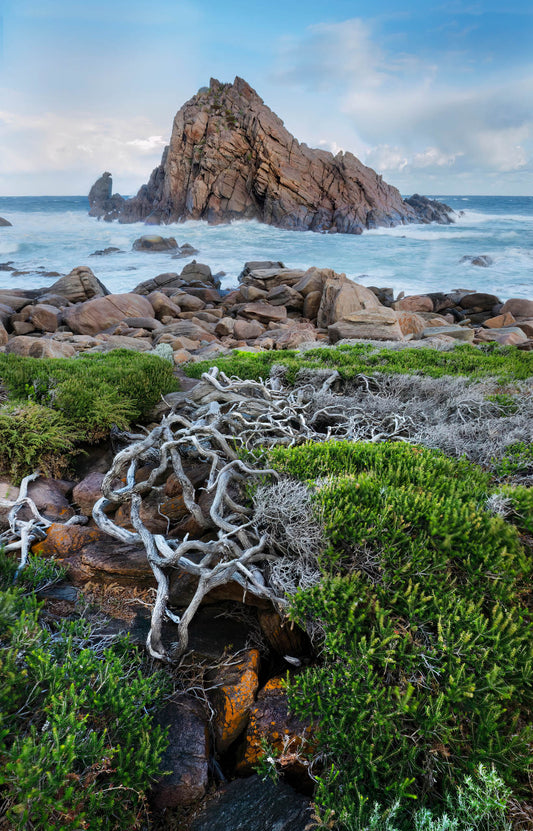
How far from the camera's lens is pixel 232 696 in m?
3.21

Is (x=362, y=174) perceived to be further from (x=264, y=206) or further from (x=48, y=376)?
(x=48, y=376)

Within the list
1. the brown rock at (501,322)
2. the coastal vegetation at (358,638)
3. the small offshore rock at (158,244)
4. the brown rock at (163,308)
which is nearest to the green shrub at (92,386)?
the coastal vegetation at (358,638)

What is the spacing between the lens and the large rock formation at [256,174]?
59500 mm

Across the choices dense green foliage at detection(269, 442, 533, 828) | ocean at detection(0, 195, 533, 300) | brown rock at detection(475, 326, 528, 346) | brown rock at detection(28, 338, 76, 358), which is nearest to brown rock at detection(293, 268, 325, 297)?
brown rock at detection(475, 326, 528, 346)

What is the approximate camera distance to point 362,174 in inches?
2544

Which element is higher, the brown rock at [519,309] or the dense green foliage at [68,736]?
the brown rock at [519,309]

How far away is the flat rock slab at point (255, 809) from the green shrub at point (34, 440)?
4.17 meters

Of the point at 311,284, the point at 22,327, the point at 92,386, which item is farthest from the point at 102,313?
the point at 92,386

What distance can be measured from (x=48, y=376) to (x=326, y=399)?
4.51m

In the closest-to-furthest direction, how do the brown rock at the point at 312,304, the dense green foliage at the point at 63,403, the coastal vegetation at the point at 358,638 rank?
the coastal vegetation at the point at 358,638, the dense green foliage at the point at 63,403, the brown rock at the point at 312,304

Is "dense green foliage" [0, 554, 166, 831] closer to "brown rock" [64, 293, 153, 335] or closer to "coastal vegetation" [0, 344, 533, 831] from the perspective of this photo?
"coastal vegetation" [0, 344, 533, 831]

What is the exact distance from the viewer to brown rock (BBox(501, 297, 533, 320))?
2014 centimetres

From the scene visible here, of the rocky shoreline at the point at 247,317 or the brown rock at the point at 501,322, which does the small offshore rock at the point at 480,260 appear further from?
the brown rock at the point at 501,322

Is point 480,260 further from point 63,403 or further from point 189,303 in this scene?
point 63,403
